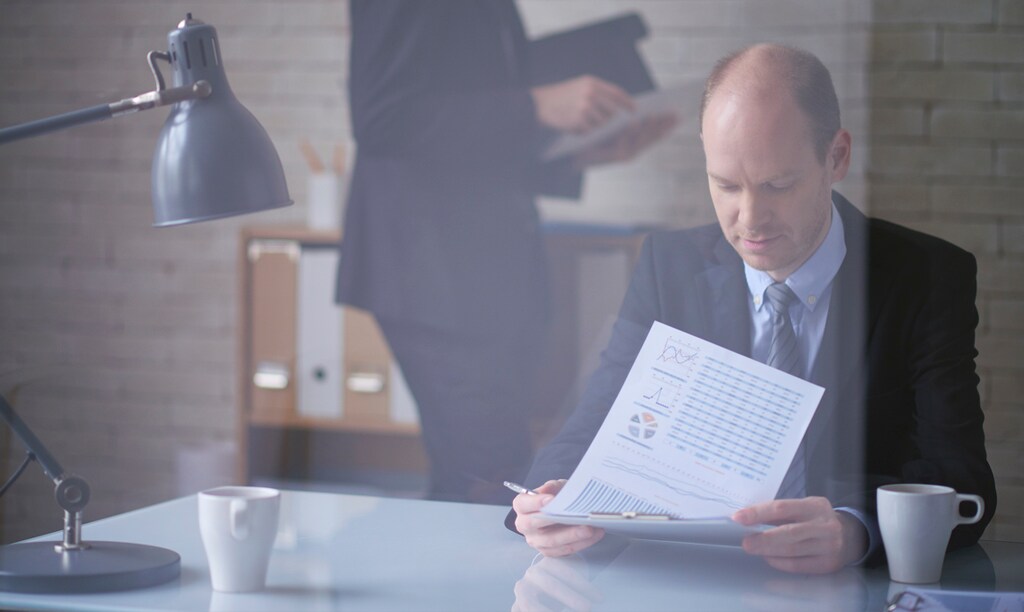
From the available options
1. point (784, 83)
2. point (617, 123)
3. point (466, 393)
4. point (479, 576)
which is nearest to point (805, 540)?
point (479, 576)

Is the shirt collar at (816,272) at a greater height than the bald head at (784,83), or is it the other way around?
the bald head at (784,83)

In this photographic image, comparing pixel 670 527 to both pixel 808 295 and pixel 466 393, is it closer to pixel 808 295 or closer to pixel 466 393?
pixel 808 295

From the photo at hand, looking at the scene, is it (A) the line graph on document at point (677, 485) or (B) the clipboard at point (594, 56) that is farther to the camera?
(B) the clipboard at point (594, 56)

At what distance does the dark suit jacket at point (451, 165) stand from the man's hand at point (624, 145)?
0.04m

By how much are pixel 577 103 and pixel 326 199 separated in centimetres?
65

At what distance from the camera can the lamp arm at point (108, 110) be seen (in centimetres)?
85

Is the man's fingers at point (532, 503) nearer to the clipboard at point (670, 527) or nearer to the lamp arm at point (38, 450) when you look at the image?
the clipboard at point (670, 527)

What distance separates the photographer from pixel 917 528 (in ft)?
2.72

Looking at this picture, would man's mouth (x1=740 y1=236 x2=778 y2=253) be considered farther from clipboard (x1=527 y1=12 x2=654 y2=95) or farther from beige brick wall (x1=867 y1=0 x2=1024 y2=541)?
clipboard (x1=527 y1=12 x2=654 y2=95)

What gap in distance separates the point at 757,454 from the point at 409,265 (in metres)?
1.07

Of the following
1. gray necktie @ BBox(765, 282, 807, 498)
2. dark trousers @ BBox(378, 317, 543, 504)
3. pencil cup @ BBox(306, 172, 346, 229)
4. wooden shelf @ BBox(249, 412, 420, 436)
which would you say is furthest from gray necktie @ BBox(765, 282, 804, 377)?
pencil cup @ BBox(306, 172, 346, 229)

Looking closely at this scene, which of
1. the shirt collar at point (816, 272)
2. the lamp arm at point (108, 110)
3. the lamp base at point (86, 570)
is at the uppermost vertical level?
the lamp arm at point (108, 110)

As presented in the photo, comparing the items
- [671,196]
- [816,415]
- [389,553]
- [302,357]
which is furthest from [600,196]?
[389,553]

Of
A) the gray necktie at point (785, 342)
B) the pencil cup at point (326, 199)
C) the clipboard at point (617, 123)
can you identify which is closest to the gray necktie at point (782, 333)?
the gray necktie at point (785, 342)
